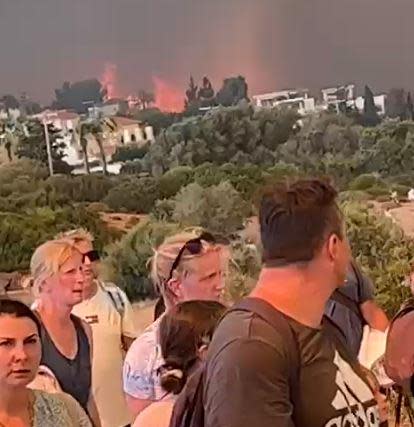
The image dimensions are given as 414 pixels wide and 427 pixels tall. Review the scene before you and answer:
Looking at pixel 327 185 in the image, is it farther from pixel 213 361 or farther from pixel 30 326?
pixel 30 326

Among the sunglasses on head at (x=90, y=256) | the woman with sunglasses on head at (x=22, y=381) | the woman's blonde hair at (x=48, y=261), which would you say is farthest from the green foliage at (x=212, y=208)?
the woman with sunglasses on head at (x=22, y=381)

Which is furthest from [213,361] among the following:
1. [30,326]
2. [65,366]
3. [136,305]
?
[136,305]

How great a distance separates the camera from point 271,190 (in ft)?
5.47

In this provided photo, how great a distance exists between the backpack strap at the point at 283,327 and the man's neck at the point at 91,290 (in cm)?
184

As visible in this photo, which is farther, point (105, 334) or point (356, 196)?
Answer: point (356, 196)

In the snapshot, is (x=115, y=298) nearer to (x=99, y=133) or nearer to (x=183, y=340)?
(x=99, y=133)

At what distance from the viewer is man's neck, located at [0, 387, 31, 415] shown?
2424 millimetres

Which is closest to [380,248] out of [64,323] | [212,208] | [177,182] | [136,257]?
[212,208]

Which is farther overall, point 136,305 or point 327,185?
point 136,305

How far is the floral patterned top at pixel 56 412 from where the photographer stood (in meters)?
2.43

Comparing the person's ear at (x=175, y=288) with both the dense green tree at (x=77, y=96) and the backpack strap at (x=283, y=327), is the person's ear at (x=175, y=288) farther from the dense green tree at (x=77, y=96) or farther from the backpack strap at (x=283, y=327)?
the dense green tree at (x=77, y=96)

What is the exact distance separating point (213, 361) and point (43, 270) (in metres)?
1.84

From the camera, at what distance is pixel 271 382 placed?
5.00ft

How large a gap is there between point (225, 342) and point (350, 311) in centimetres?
195
